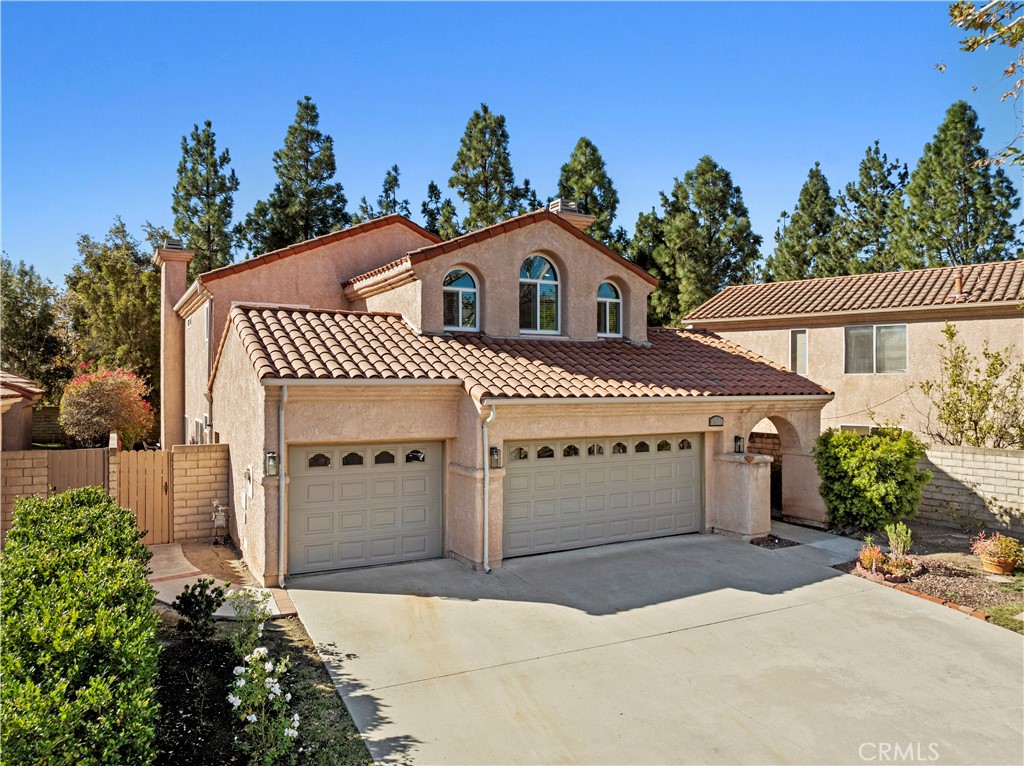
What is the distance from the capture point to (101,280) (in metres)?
32.1

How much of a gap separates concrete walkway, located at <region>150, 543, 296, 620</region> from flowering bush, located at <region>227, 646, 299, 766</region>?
112 inches

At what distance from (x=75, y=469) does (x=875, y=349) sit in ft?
69.8

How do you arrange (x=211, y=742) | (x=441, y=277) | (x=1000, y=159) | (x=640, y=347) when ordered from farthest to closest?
1. (x=640, y=347)
2. (x=441, y=277)
3. (x=1000, y=159)
4. (x=211, y=742)

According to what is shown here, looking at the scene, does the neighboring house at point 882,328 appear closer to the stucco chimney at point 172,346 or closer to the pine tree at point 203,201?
the stucco chimney at point 172,346

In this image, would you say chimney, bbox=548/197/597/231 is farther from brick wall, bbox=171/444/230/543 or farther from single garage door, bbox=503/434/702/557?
brick wall, bbox=171/444/230/543

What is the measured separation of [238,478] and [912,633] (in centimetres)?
1166

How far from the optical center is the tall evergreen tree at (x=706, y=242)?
35281 mm

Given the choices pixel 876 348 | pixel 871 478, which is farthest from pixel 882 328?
pixel 871 478

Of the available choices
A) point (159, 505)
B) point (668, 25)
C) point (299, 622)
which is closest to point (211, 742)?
point (299, 622)

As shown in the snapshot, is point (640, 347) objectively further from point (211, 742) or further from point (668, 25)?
point (211, 742)

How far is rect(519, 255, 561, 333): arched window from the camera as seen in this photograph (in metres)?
15.4

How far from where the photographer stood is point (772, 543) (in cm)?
1429

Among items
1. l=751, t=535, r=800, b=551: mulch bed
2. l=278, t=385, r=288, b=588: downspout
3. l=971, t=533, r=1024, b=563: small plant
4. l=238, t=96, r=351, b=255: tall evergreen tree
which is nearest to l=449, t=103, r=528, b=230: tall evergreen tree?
l=238, t=96, r=351, b=255: tall evergreen tree

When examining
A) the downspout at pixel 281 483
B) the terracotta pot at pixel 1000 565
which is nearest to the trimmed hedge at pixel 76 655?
the downspout at pixel 281 483
